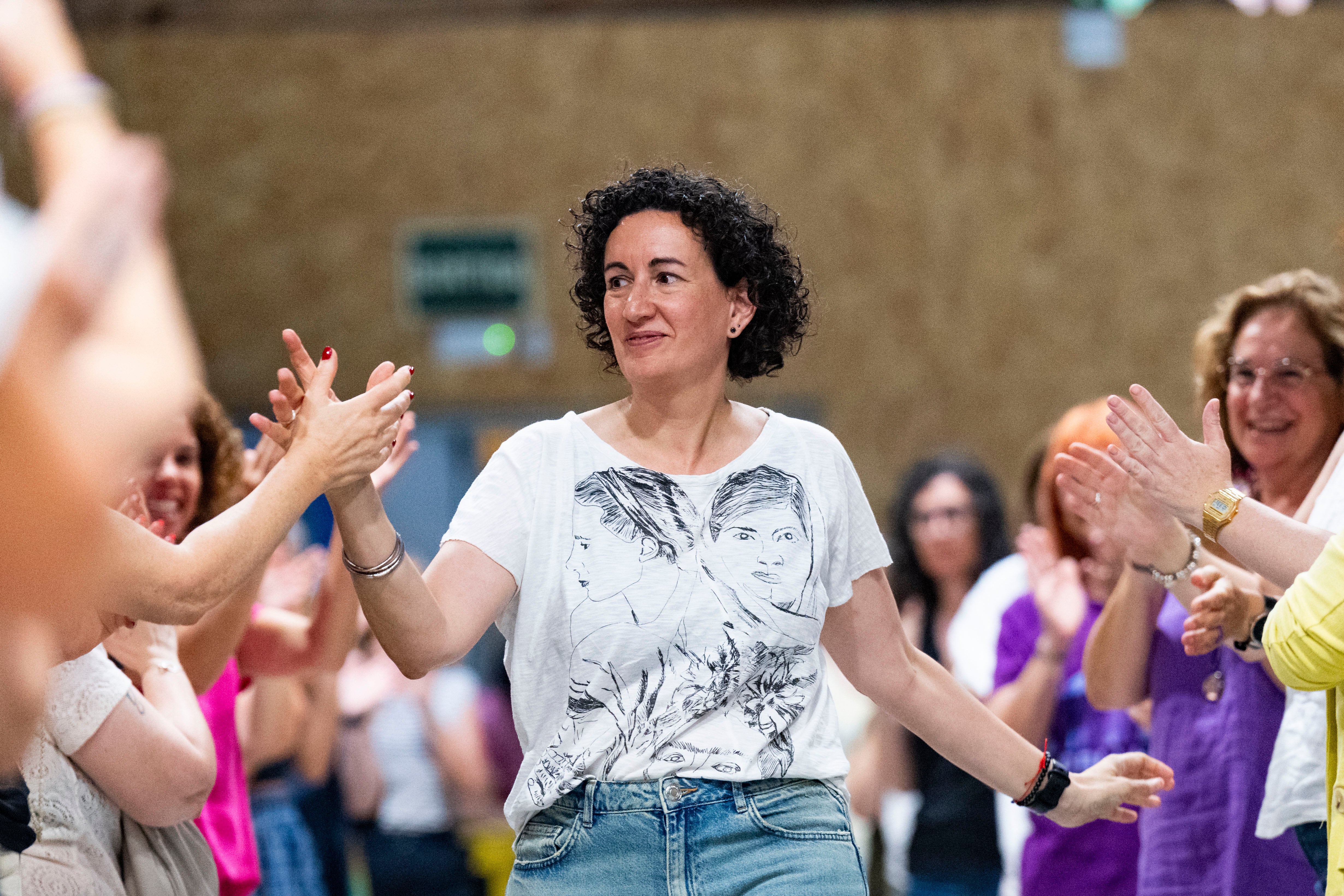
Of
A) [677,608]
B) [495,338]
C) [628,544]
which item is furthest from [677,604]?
[495,338]

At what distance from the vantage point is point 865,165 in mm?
7816

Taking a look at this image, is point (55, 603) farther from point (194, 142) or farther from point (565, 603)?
point (194, 142)

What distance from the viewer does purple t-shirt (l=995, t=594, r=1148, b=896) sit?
2.92m

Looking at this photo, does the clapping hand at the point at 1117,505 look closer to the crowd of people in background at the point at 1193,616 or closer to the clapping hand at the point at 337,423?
the crowd of people in background at the point at 1193,616

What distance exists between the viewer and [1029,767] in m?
2.38

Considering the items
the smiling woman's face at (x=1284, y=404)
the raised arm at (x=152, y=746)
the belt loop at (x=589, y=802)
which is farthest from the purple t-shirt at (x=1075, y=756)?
the raised arm at (x=152, y=746)

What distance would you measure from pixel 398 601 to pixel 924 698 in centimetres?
90

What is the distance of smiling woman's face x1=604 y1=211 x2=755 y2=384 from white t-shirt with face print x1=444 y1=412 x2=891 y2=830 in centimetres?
16

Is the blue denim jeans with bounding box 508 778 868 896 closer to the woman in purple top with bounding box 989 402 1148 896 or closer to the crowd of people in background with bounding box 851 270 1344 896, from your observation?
the crowd of people in background with bounding box 851 270 1344 896

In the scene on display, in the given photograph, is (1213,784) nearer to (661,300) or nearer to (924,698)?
(924,698)

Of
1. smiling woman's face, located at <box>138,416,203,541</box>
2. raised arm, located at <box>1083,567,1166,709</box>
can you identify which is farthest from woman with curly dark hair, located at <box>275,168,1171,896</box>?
smiling woman's face, located at <box>138,416,203,541</box>

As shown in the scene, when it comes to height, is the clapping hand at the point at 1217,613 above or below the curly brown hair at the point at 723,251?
below

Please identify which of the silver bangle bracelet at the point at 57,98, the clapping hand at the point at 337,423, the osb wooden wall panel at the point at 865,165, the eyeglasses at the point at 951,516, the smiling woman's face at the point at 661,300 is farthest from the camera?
the osb wooden wall panel at the point at 865,165

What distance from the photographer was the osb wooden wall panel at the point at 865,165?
25.4ft
